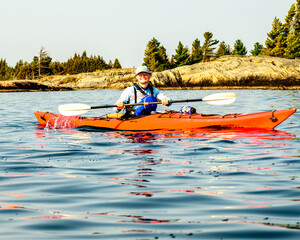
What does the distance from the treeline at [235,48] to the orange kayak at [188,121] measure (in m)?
51.2

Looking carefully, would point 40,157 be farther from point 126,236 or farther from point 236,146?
point 126,236

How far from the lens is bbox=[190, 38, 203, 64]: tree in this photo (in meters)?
73.3

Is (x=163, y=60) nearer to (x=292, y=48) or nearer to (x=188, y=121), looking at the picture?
(x=292, y=48)

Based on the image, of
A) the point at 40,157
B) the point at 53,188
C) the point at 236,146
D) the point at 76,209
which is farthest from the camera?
the point at 236,146

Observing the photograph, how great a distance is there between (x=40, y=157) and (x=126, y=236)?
3892mm

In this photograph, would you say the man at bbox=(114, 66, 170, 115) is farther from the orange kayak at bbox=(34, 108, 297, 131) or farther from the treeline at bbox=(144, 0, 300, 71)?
the treeline at bbox=(144, 0, 300, 71)

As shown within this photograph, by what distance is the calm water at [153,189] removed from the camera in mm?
3070

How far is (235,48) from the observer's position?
3285 inches

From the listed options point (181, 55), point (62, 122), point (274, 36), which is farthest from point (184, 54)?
point (62, 122)

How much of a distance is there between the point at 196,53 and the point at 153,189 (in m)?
72.8

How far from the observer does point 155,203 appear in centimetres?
376

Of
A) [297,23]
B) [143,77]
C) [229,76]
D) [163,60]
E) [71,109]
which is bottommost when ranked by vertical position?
[71,109]

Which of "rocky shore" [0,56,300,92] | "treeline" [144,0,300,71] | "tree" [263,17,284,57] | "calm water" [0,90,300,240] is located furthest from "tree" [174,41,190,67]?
"calm water" [0,90,300,240]

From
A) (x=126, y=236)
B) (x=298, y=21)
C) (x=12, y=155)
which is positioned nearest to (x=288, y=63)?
(x=298, y=21)
